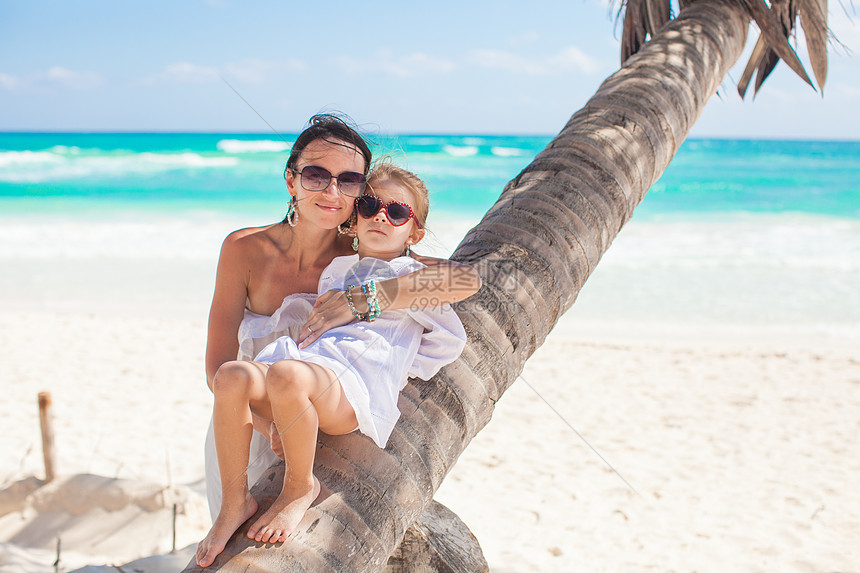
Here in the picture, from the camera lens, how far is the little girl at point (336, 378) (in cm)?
158

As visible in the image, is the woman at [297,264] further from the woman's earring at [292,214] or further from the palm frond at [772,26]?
the palm frond at [772,26]

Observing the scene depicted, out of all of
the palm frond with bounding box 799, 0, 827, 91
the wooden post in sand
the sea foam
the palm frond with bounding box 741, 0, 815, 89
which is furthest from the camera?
the sea foam

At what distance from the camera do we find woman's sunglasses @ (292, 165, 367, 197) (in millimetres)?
2129

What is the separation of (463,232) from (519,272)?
14.1 m

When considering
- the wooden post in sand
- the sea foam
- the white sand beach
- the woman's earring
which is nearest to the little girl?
the woman's earring

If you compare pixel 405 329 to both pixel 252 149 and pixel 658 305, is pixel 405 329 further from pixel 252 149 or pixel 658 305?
pixel 252 149

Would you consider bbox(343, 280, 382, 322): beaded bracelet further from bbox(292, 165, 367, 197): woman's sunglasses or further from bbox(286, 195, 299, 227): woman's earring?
bbox(286, 195, 299, 227): woman's earring

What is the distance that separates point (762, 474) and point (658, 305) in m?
5.21

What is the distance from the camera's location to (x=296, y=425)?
1607 mm

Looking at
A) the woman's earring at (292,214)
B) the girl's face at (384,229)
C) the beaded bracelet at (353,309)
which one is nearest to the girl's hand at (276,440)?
the beaded bracelet at (353,309)

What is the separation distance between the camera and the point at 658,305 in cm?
980

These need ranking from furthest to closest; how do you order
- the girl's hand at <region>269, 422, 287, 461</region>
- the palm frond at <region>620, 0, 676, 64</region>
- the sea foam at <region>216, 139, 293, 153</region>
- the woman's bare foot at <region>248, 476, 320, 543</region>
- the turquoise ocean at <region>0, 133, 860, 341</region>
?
the sea foam at <region>216, 139, 293, 153</region>, the turquoise ocean at <region>0, 133, 860, 341</region>, the palm frond at <region>620, 0, 676, 64</region>, the girl's hand at <region>269, 422, 287, 461</region>, the woman's bare foot at <region>248, 476, 320, 543</region>

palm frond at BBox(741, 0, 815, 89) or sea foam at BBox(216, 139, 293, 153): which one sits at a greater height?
sea foam at BBox(216, 139, 293, 153)

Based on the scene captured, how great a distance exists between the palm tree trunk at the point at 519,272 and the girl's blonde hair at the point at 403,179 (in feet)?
0.68
